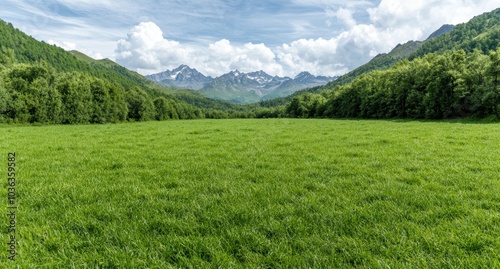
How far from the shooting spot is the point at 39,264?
4.26 m

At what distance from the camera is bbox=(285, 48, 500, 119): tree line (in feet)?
142

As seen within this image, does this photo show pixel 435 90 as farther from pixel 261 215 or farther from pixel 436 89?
pixel 261 215

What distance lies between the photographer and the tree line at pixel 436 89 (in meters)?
43.4

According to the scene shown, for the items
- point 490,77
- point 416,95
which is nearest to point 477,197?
point 490,77

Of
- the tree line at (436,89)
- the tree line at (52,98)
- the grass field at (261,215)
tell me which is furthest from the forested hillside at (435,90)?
the tree line at (52,98)

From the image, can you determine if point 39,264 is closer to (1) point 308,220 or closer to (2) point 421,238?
(1) point 308,220

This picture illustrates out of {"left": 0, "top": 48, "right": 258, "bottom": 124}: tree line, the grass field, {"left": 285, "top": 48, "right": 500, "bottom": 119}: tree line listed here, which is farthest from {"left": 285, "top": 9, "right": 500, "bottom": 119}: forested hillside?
{"left": 0, "top": 48, "right": 258, "bottom": 124}: tree line

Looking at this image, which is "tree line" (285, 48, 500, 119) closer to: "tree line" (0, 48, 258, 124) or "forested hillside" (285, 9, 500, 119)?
"forested hillside" (285, 9, 500, 119)

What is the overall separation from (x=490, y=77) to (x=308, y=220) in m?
56.3

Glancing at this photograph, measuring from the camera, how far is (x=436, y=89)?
54.8 m

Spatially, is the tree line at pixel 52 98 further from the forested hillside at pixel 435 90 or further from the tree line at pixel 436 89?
the tree line at pixel 436 89

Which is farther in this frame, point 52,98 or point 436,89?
point 52,98

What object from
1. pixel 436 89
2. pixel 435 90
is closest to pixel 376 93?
pixel 435 90

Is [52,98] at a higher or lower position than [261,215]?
higher
